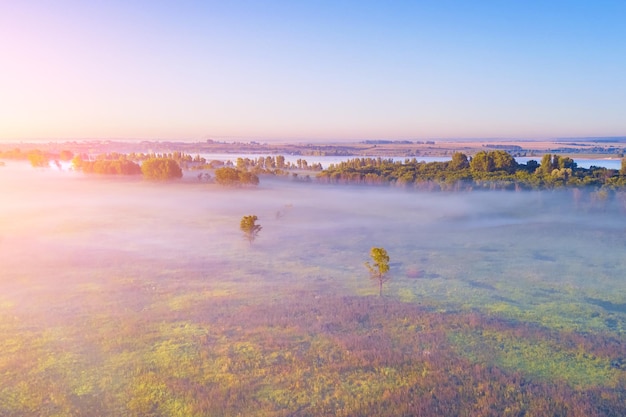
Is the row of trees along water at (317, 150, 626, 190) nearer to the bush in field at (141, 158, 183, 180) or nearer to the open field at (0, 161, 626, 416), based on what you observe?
the open field at (0, 161, 626, 416)

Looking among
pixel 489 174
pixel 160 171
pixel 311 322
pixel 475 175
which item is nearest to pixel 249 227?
pixel 311 322

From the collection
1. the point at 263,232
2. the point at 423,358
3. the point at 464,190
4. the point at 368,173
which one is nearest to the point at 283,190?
the point at 368,173

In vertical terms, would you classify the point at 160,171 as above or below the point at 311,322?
above

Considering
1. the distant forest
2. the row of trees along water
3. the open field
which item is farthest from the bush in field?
the open field

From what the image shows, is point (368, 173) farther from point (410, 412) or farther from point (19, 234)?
point (410, 412)

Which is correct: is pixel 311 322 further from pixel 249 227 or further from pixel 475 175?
pixel 475 175

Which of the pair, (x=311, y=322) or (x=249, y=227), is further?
(x=249, y=227)

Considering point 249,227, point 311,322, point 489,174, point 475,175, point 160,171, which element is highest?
point 160,171
